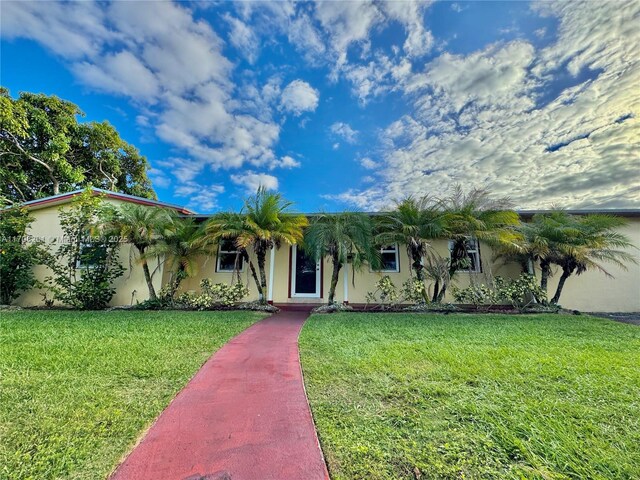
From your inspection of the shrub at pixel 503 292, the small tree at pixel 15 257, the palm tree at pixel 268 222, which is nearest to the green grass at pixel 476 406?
the shrub at pixel 503 292

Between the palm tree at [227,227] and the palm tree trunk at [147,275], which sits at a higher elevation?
the palm tree at [227,227]

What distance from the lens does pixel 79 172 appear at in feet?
53.1

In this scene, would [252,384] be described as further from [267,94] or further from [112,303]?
[267,94]

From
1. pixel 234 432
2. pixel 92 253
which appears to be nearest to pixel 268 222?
pixel 92 253

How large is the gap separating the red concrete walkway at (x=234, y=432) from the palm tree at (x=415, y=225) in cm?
568

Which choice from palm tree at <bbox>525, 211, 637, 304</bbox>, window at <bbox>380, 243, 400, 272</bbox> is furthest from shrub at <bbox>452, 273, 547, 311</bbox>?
window at <bbox>380, 243, 400, 272</bbox>

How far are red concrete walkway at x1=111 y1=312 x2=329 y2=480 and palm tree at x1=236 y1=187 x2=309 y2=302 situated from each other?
15.9 ft

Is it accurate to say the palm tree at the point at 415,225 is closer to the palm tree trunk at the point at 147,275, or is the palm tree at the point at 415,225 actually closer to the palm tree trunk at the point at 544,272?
the palm tree trunk at the point at 544,272

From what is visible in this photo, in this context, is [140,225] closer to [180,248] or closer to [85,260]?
[180,248]

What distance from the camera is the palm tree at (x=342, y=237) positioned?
862cm

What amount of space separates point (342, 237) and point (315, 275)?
275cm

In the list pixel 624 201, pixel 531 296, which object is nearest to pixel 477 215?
pixel 531 296

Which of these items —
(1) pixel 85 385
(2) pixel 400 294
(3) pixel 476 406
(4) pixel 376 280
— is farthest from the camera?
(4) pixel 376 280

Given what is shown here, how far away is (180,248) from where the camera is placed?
29.6 ft
